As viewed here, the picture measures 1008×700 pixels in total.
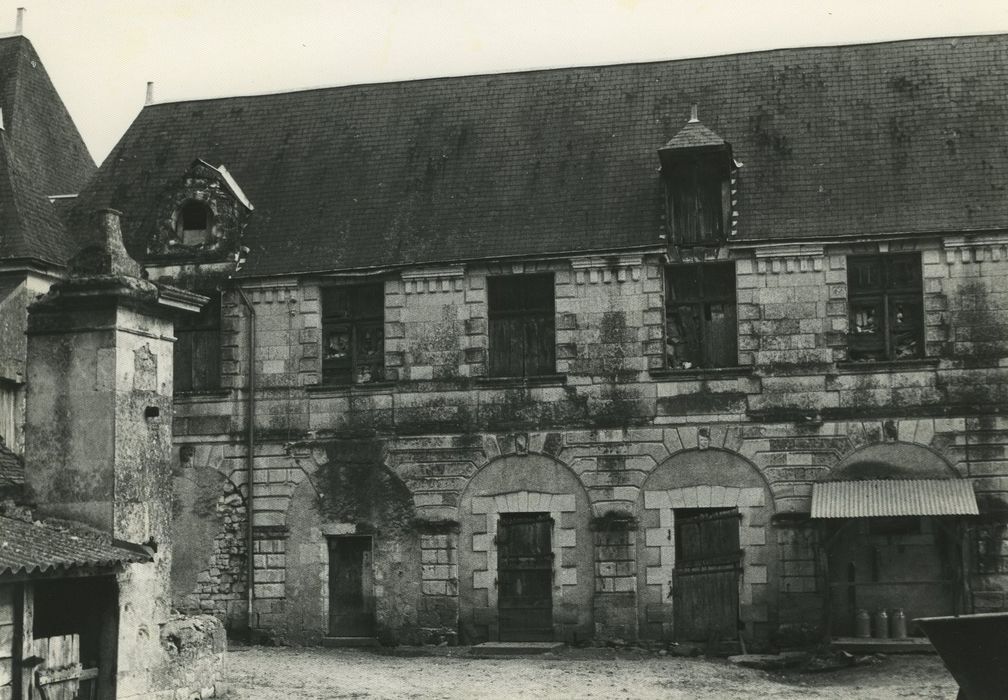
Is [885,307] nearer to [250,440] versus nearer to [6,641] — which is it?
[250,440]

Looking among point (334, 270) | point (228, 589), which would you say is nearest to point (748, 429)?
point (334, 270)

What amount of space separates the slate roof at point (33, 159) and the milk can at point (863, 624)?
45.9ft

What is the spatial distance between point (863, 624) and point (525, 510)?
5364 millimetres

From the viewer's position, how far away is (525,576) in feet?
69.7

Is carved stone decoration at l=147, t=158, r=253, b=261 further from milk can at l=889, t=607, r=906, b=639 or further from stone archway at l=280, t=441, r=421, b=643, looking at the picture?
milk can at l=889, t=607, r=906, b=639

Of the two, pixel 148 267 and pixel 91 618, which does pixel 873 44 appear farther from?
pixel 91 618

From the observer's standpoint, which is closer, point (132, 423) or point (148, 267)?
point (132, 423)

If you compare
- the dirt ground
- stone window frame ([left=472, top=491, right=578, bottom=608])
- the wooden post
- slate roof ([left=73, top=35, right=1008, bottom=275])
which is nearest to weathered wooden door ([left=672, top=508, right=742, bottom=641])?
the dirt ground

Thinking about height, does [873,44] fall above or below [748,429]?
above

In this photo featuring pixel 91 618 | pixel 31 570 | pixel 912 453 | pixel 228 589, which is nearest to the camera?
pixel 31 570

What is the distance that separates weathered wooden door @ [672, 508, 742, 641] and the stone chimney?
8534 mm

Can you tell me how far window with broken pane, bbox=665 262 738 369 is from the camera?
21.2 meters

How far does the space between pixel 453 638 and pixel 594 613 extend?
227 cm

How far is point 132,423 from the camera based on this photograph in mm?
14883
